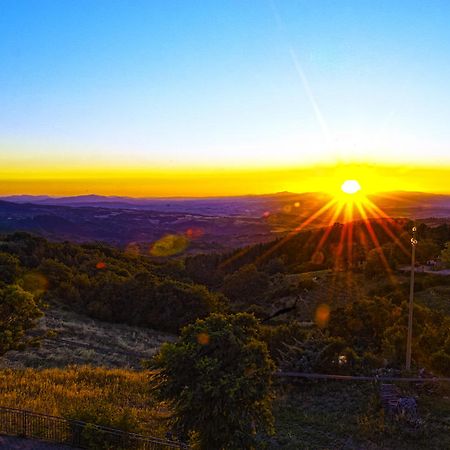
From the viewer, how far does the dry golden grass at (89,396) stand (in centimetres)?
1191

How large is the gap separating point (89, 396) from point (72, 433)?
410 cm

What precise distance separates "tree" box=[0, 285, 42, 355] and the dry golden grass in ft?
5.62

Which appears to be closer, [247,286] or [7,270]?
[7,270]

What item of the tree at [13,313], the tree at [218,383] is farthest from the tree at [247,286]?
the tree at [218,383]

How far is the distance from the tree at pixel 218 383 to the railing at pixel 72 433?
1.86 m

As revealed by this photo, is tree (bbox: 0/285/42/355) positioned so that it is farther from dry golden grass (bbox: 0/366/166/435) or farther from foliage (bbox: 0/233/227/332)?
foliage (bbox: 0/233/227/332)

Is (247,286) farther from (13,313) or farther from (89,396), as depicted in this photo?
(13,313)

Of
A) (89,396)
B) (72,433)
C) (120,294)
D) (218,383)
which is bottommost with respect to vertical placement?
(120,294)

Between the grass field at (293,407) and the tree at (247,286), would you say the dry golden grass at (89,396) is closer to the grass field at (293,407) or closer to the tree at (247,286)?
the grass field at (293,407)

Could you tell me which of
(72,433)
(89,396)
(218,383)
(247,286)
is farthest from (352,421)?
(247,286)

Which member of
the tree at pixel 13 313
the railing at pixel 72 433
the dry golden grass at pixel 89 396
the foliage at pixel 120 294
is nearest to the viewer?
the railing at pixel 72 433

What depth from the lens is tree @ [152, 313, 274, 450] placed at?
894cm

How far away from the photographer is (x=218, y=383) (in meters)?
8.91

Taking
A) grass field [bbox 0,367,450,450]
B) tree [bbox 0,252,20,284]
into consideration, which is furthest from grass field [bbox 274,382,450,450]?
tree [bbox 0,252,20,284]
